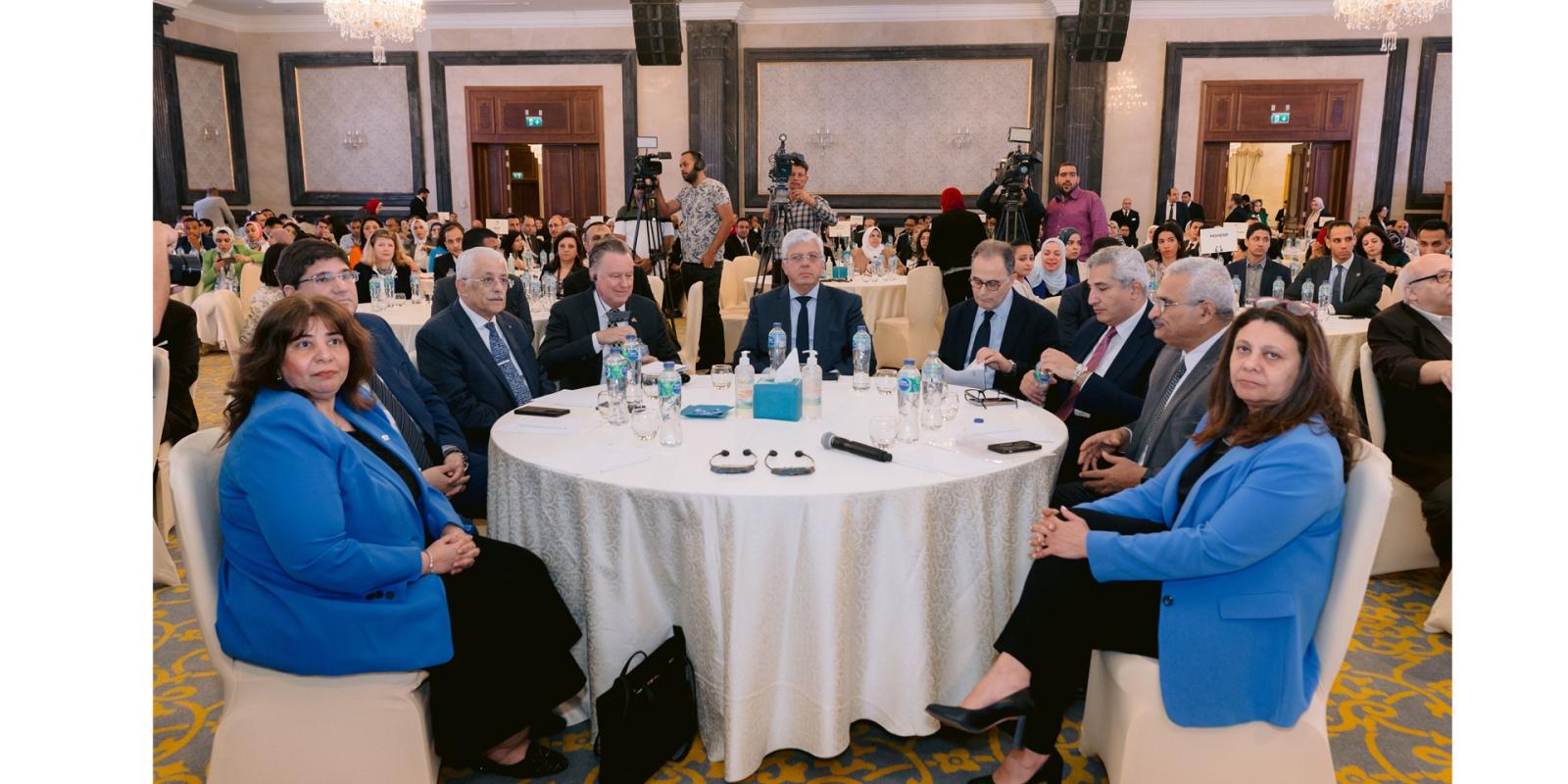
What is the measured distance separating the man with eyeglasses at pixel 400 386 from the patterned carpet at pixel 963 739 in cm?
88

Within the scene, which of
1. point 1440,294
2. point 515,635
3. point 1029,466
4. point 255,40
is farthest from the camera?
point 255,40

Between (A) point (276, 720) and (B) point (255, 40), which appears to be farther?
(B) point (255, 40)

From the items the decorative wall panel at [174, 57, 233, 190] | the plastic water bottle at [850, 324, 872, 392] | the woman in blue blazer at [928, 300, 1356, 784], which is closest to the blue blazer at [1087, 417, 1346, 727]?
the woman in blue blazer at [928, 300, 1356, 784]

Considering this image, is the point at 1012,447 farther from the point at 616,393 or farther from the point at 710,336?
the point at 710,336

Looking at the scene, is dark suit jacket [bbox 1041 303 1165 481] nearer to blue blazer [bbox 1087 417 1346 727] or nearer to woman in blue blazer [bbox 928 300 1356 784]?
woman in blue blazer [bbox 928 300 1356 784]

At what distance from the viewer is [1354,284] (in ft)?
19.1

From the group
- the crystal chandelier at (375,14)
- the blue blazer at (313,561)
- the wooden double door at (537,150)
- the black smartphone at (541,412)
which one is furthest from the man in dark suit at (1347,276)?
the wooden double door at (537,150)

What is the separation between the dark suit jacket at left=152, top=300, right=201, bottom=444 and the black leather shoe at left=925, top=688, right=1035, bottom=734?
10.2 ft

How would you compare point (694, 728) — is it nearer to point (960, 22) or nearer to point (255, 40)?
point (960, 22)

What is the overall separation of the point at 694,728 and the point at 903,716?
0.53 meters

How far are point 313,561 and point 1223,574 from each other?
1784mm

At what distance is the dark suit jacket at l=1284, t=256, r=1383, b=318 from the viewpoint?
5.60m

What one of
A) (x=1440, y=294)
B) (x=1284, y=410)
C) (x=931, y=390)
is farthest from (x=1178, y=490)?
(x=1440, y=294)

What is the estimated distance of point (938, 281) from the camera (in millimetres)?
6637
